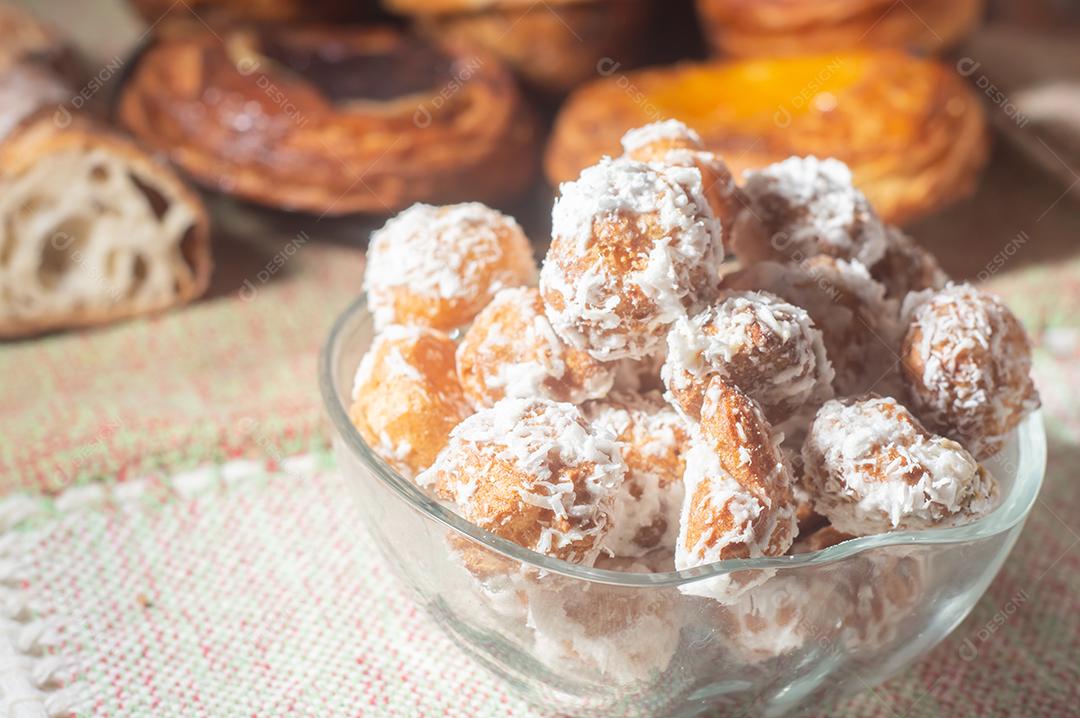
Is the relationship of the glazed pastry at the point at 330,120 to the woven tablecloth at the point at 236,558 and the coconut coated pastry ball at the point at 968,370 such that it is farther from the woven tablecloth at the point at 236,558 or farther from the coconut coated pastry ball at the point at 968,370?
the coconut coated pastry ball at the point at 968,370

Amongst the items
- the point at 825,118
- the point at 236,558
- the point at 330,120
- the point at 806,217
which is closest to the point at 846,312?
the point at 806,217

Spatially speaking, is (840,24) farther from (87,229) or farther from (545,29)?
(87,229)

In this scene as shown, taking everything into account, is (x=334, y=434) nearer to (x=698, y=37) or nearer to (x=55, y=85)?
(x=55, y=85)

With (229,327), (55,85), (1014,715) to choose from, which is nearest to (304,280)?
(229,327)

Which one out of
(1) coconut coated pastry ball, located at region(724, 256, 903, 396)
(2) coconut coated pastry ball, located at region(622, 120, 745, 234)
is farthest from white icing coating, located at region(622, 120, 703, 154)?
(1) coconut coated pastry ball, located at region(724, 256, 903, 396)

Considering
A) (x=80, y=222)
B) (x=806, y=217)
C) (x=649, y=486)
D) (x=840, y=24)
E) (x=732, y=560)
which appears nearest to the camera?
(x=732, y=560)

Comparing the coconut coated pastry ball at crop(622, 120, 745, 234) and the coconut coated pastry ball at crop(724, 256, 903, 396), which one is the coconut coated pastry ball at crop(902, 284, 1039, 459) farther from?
the coconut coated pastry ball at crop(622, 120, 745, 234)
